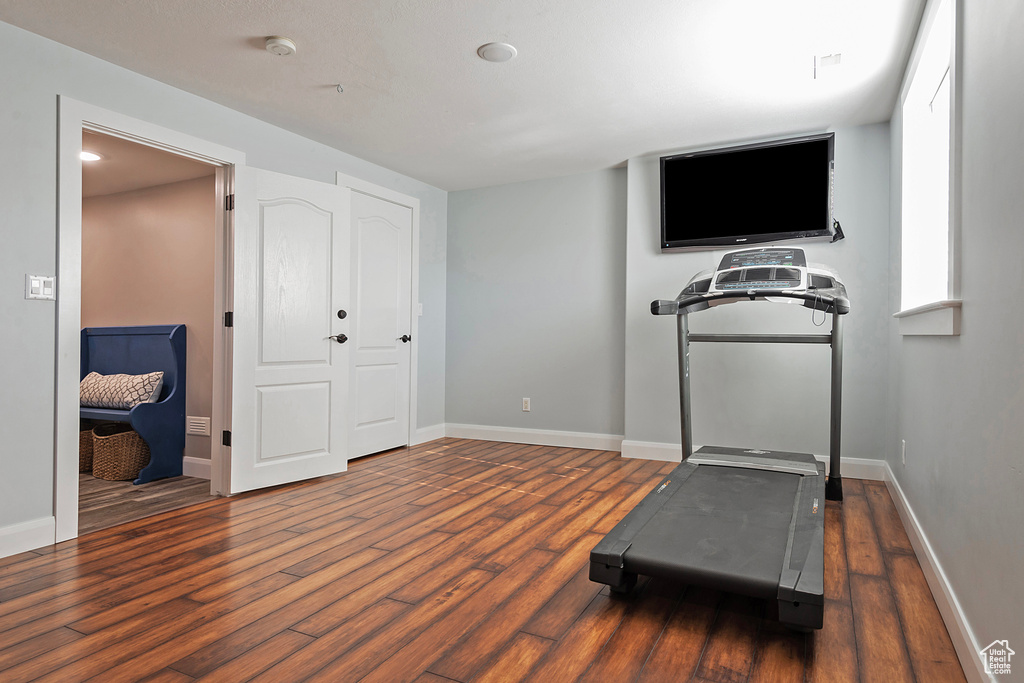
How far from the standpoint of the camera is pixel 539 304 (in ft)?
18.2

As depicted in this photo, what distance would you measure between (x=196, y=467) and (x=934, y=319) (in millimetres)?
4807

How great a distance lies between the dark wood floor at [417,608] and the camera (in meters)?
1.74

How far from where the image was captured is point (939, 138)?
314 cm

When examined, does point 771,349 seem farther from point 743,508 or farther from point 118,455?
point 118,455

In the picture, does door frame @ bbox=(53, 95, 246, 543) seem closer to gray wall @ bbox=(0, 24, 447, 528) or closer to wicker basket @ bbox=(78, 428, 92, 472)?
gray wall @ bbox=(0, 24, 447, 528)

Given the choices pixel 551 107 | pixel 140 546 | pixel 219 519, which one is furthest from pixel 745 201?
pixel 140 546

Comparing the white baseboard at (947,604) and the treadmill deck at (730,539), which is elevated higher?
the treadmill deck at (730,539)

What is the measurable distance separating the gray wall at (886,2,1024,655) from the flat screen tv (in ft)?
6.99

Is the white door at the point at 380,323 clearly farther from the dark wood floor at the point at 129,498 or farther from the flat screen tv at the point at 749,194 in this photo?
the flat screen tv at the point at 749,194

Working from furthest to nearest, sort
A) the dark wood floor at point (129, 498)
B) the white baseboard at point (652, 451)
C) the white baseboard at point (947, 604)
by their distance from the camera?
the white baseboard at point (652, 451), the dark wood floor at point (129, 498), the white baseboard at point (947, 604)

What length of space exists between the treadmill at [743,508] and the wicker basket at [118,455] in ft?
12.5

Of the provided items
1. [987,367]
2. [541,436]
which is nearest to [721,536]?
[987,367]

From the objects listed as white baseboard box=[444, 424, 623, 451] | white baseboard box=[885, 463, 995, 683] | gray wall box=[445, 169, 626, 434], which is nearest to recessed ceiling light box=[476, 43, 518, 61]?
gray wall box=[445, 169, 626, 434]

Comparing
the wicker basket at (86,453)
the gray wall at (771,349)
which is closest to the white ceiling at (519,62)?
the gray wall at (771,349)
